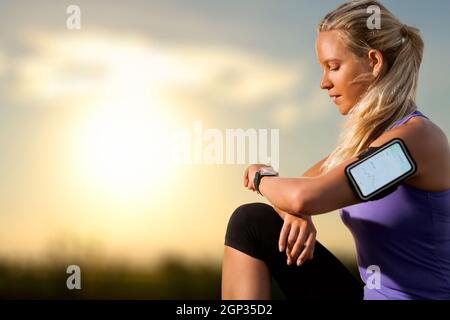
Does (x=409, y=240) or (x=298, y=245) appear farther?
(x=298, y=245)

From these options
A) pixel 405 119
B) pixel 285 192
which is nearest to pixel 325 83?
pixel 405 119

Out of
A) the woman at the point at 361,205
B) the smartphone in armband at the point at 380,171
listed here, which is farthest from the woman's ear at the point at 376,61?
the smartphone in armband at the point at 380,171

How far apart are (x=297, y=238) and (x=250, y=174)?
0.28 meters

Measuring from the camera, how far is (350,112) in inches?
84.8

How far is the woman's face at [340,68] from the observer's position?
85.0 inches

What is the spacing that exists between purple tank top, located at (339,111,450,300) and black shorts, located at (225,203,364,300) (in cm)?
15

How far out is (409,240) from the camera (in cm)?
193

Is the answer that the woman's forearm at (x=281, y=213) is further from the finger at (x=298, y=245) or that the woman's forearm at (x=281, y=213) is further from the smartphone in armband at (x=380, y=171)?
the smartphone in armband at (x=380, y=171)

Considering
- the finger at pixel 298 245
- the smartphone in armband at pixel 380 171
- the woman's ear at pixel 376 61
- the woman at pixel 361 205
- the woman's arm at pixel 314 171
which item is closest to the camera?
the smartphone in armband at pixel 380 171

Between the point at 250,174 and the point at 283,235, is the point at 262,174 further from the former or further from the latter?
the point at 283,235

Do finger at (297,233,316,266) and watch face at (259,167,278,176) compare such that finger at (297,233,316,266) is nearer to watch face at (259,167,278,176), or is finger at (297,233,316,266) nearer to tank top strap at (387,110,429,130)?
watch face at (259,167,278,176)

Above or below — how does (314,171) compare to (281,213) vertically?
above

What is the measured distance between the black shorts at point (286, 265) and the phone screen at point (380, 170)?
1.42ft
